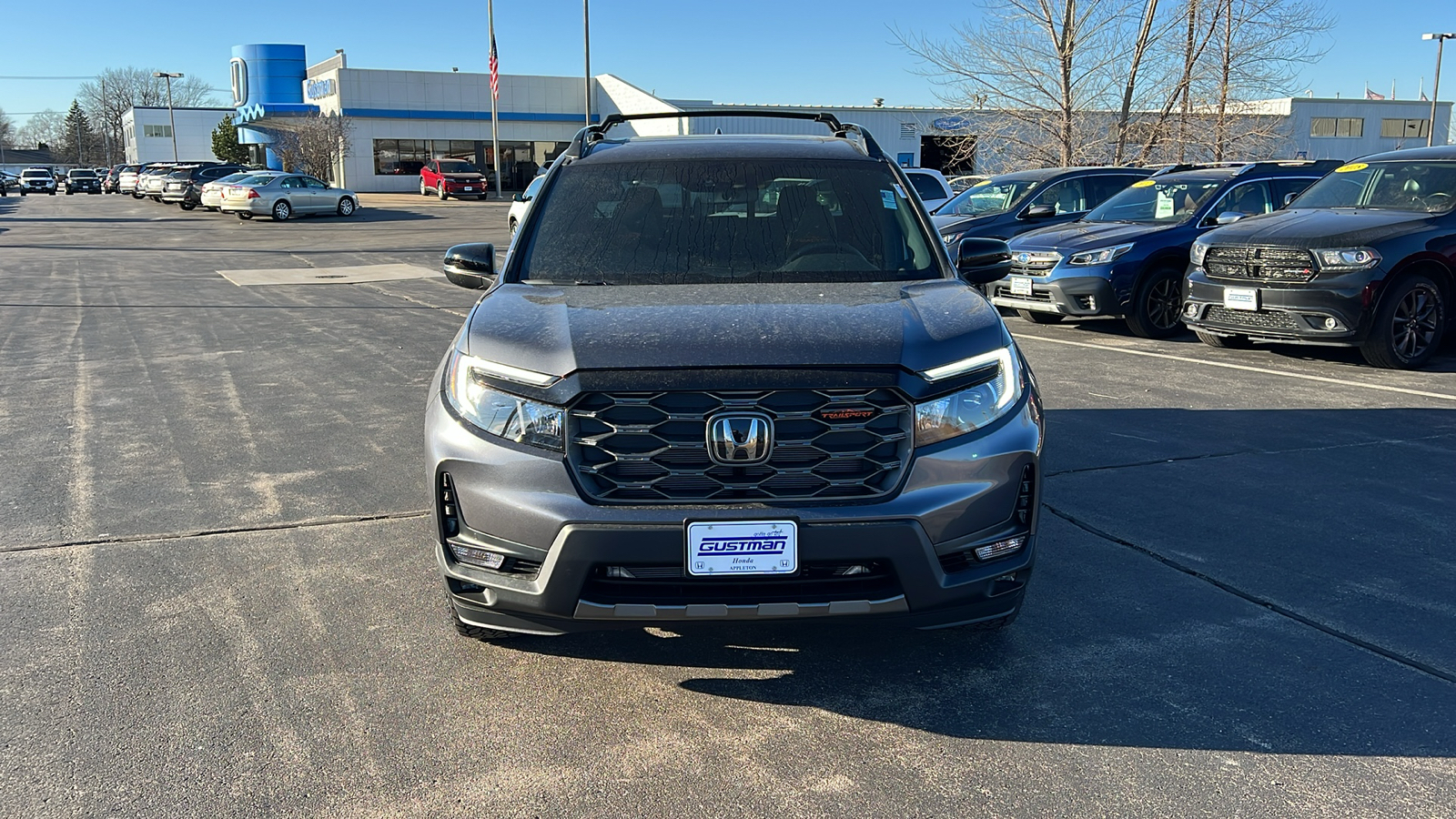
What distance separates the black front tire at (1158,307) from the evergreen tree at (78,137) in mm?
163069

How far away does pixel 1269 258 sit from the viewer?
9.34 m

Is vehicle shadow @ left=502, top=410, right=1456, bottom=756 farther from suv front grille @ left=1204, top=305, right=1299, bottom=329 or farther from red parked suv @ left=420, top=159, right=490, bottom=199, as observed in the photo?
red parked suv @ left=420, top=159, right=490, bottom=199

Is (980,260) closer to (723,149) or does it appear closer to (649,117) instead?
(723,149)

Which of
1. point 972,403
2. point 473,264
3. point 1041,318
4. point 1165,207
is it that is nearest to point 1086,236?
point 1165,207

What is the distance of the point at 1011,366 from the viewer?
3.48 metres

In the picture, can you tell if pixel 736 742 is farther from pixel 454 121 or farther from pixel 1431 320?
pixel 454 121

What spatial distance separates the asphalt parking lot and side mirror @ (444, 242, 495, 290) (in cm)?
118

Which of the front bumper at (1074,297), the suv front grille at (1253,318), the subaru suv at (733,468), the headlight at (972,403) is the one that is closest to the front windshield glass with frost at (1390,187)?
the suv front grille at (1253,318)

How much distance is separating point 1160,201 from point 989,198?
11.1 feet

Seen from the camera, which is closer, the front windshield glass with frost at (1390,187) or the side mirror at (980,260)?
the side mirror at (980,260)

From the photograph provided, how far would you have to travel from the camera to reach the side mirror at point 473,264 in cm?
476

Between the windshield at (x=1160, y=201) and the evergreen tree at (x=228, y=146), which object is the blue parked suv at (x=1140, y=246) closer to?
the windshield at (x=1160, y=201)

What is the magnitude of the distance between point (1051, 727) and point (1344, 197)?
898 centimetres

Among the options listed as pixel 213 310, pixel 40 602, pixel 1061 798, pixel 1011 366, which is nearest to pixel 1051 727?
pixel 1061 798
